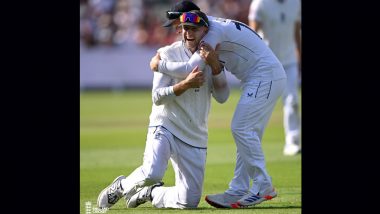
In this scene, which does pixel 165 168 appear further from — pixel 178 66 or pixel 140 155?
pixel 140 155

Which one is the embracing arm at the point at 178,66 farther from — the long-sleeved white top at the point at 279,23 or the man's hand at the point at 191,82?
the long-sleeved white top at the point at 279,23

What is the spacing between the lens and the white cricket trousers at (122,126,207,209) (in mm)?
6965

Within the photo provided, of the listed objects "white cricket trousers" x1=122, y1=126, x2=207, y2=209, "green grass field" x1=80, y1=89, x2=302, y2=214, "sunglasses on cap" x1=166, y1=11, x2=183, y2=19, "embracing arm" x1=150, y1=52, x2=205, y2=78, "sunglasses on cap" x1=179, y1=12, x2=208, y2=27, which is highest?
"sunglasses on cap" x1=166, y1=11, x2=183, y2=19

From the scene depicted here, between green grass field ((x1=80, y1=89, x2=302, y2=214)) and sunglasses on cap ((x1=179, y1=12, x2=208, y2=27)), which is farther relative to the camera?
green grass field ((x1=80, y1=89, x2=302, y2=214))

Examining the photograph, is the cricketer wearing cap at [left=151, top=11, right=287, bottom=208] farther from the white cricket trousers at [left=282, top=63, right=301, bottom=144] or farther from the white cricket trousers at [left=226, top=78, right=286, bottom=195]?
the white cricket trousers at [left=282, top=63, right=301, bottom=144]

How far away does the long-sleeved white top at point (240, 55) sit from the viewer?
7.03 meters

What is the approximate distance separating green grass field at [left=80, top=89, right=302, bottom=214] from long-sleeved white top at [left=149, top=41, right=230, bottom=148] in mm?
727

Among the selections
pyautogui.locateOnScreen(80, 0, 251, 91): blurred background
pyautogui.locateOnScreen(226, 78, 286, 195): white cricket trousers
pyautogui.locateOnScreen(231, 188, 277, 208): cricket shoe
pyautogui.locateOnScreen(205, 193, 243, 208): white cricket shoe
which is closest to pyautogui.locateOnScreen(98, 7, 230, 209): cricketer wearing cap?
pyautogui.locateOnScreen(205, 193, 243, 208): white cricket shoe

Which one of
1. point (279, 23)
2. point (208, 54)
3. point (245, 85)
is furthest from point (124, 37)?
point (208, 54)

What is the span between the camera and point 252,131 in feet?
23.4

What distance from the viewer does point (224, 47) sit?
7.19m

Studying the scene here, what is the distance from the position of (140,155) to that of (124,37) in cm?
1708
